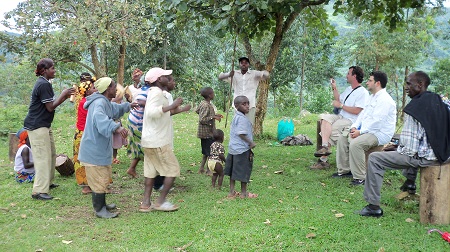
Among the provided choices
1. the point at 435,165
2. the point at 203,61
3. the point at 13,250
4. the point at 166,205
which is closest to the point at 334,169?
the point at 435,165

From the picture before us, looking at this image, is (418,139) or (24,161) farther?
(24,161)

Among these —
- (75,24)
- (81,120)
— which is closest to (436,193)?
(81,120)

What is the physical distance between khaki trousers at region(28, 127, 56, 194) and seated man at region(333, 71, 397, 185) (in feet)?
Result: 16.1

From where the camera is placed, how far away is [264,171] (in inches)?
327

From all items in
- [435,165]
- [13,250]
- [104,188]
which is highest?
[435,165]

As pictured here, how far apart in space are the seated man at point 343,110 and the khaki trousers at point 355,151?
440 millimetres

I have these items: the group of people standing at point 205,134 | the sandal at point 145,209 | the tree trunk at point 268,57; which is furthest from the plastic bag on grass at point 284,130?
the sandal at point 145,209

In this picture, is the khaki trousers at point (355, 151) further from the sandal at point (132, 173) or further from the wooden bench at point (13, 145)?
the wooden bench at point (13, 145)

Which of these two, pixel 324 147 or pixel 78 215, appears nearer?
pixel 78 215

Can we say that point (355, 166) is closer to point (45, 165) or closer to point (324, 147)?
point (324, 147)

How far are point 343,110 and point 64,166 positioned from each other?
541 cm

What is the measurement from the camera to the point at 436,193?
4.96 meters

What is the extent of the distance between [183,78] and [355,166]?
15426 millimetres

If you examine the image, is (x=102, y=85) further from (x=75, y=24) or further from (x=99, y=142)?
(x=75, y=24)
